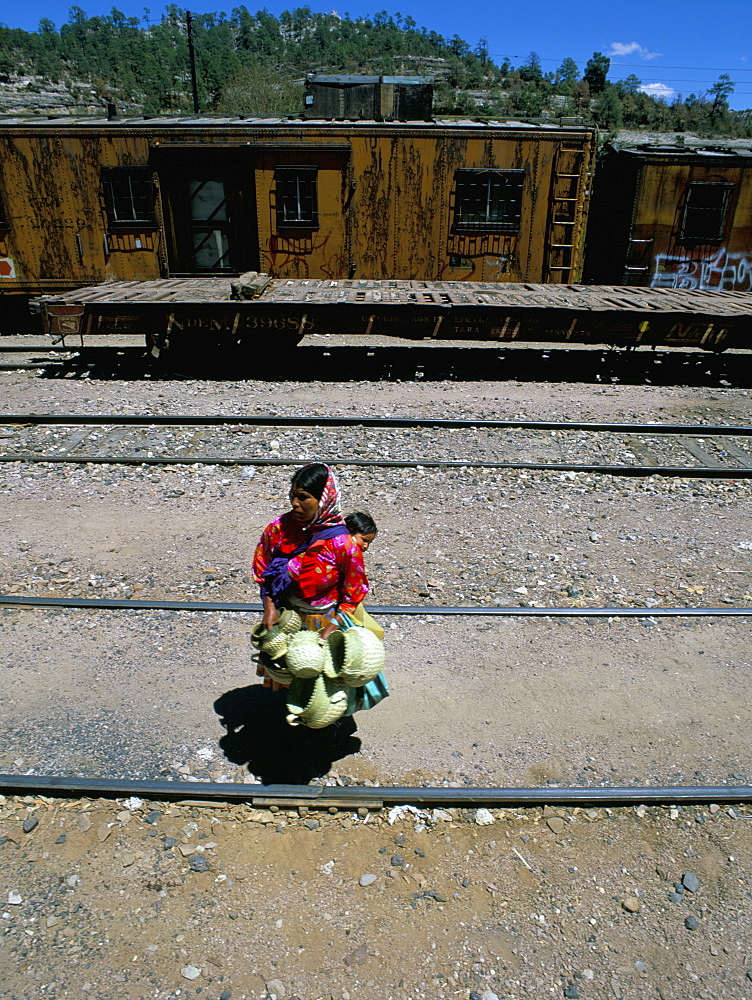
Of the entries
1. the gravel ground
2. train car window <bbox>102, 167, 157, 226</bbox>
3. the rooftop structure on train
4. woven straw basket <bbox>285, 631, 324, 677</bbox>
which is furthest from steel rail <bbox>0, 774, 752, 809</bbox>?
the rooftop structure on train

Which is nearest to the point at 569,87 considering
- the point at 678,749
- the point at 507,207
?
the point at 507,207

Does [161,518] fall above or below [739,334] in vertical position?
below

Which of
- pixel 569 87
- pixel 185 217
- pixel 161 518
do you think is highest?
pixel 569 87

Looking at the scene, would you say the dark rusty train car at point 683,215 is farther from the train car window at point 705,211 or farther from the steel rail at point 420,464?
the steel rail at point 420,464

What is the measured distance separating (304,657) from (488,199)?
41.4 feet

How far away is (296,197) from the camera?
13.3m

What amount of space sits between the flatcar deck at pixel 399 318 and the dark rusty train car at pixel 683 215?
12.7 ft

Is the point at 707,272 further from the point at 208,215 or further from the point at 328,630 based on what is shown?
the point at 328,630

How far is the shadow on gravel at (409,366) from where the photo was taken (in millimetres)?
11453

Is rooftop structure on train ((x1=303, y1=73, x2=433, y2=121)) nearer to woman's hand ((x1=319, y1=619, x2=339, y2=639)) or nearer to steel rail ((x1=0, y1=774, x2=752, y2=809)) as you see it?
woman's hand ((x1=319, y1=619, x2=339, y2=639))

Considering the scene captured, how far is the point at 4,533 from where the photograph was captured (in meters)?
6.14

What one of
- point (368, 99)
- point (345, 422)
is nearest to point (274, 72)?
point (368, 99)

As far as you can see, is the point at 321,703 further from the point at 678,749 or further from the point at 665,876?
the point at 678,749

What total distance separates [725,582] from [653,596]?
2.47ft
